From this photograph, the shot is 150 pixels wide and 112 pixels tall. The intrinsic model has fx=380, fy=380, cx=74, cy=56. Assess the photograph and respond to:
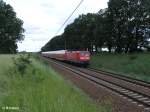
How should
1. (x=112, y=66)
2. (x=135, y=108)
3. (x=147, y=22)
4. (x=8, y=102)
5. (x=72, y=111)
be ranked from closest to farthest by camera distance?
1. (x=72, y=111)
2. (x=8, y=102)
3. (x=135, y=108)
4. (x=112, y=66)
5. (x=147, y=22)

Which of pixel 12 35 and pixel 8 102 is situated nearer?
pixel 8 102

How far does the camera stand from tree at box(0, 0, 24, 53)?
109 meters

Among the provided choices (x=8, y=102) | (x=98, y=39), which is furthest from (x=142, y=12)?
(x=8, y=102)

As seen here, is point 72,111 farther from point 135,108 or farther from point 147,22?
point 147,22

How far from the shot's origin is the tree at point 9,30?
4294 inches

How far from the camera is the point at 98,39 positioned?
7556cm

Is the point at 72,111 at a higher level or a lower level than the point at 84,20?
lower

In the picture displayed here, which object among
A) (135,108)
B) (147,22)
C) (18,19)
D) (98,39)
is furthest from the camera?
(18,19)

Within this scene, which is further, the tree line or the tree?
the tree

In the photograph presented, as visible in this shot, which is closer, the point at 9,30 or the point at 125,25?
the point at 125,25

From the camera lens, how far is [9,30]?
11062 cm

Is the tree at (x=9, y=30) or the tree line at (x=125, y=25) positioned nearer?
the tree line at (x=125, y=25)

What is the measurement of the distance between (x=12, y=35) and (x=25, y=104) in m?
103

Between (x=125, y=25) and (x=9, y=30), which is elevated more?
(x=9, y=30)
